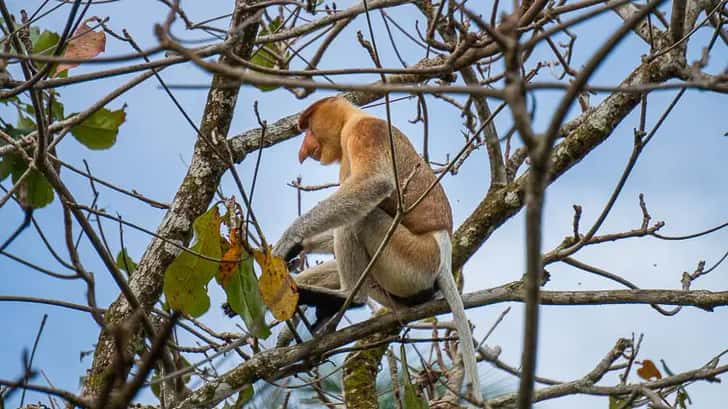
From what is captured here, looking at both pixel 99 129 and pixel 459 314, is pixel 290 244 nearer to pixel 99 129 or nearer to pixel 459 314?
pixel 459 314

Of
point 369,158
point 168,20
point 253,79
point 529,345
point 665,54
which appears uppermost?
point 369,158

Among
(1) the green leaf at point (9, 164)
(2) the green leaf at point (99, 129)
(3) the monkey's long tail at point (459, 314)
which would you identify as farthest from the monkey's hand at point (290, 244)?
(1) the green leaf at point (9, 164)

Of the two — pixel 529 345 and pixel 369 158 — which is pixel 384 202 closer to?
pixel 369 158

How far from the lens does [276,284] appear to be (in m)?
2.49

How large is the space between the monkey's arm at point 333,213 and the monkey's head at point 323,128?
683 millimetres

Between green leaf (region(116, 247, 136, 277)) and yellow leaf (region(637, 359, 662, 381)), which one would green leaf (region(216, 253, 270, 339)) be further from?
yellow leaf (region(637, 359, 662, 381))

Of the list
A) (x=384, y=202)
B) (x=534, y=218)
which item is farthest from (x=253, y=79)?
(x=384, y=202)

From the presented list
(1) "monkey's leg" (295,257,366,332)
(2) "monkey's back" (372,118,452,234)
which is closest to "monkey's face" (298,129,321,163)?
(2) "monkey's back" (372,118,452,234)

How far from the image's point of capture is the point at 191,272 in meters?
2.52

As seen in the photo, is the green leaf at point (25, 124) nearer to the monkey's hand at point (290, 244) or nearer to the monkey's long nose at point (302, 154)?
the monkey's hand at point (290, 244)

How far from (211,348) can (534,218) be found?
9.45ft

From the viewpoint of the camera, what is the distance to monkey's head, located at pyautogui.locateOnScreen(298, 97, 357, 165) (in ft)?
15.4

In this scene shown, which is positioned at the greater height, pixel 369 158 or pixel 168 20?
pixel 369 158

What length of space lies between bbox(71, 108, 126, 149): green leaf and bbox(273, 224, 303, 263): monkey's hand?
40.1 inches
